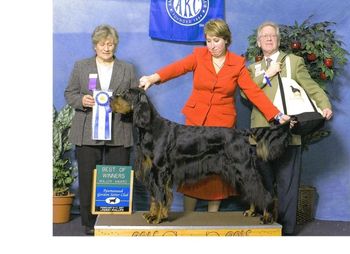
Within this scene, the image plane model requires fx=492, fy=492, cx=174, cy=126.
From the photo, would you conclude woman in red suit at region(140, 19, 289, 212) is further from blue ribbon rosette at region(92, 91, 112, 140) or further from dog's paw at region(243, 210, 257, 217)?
dog's paw at region(243, 210, 257, 217)

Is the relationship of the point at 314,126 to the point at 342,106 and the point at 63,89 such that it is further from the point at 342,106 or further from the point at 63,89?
the point at 63,89

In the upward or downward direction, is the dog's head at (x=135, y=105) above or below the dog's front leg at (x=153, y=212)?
above

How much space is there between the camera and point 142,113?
3102 mm

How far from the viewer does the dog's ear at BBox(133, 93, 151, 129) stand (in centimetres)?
310

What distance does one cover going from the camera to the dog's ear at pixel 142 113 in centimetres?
310

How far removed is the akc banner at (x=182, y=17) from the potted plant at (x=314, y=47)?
0.37 meters

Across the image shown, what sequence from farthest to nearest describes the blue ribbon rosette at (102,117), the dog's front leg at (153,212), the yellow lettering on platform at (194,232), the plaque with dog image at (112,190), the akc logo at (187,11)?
the akc logo at (187,11) < the plaque with dog image at (112,190) < the blue ribbon rosette at (102,117) < the dog's front leg at (153,212) < the yellow lettering on platform at (194,232)

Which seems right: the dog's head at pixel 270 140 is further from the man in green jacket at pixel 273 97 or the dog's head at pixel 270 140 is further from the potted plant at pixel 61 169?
the potted plant at pixel 61 169

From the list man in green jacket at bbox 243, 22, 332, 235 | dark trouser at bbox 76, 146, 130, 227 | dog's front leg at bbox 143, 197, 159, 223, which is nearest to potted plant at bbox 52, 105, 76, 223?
A: dark trouser at bbox 76, 146, 130, 227

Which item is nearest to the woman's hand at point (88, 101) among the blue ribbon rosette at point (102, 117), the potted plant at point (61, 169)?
the blue ribbon rosette at point (102, 117)

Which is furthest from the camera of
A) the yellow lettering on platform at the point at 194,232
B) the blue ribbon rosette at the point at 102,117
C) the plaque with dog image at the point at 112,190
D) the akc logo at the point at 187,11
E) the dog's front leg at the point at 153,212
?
the akc logo at the point at 187,11

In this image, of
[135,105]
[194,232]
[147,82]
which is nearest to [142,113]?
[135,105]
